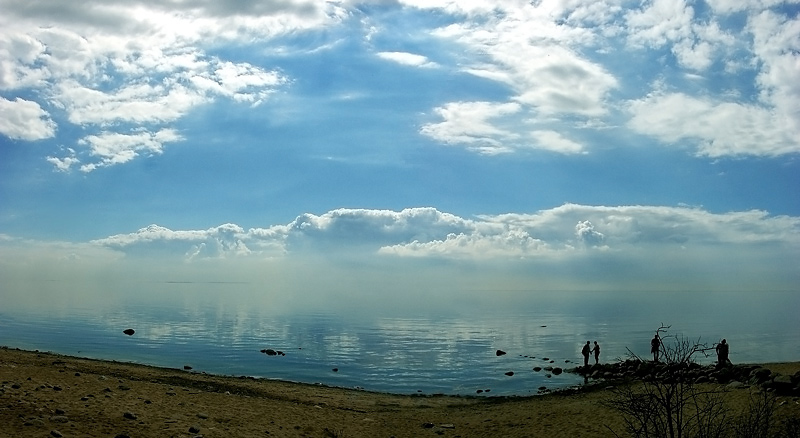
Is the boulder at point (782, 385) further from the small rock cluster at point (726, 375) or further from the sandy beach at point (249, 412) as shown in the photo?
the sandy beach at point (249, 412)

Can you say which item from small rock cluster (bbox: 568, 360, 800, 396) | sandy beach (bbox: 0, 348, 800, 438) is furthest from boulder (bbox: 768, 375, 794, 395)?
sandy beach (bbox: 0, 348, 800, 438)

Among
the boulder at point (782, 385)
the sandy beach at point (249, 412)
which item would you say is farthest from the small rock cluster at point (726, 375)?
the sandy beach at point (249, 412)

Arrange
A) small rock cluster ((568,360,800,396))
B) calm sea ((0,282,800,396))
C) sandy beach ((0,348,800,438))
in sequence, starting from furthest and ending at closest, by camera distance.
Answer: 1. calm sea ((0,282,800,396))
2. small rock cluster ((568,360,800,396))
3. sandy beach ((0,348,800,438))

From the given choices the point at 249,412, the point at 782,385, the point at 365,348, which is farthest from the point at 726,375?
the point at 365,348

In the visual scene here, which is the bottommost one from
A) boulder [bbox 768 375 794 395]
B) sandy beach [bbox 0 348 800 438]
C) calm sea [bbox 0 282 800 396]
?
calm sea [bbox 0 282 800 396]

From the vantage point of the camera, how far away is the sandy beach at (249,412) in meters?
15.0

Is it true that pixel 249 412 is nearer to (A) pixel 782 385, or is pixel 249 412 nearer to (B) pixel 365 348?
(A) pixel 782 385

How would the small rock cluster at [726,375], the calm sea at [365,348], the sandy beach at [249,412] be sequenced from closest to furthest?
the sandy beach at [249,412] < the small rock cluster at [726,375] < the calm sea at [365,348]

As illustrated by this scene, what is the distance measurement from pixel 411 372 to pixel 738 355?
121 ft

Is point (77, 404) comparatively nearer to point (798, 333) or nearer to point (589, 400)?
point (589, 400)

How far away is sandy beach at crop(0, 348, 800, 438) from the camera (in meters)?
15.0

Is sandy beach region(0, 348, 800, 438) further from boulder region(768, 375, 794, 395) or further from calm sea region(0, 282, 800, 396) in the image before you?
calm sea region(0, 282, 800, 396)

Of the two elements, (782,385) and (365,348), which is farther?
(365,348)

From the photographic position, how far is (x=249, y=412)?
67.6ft
